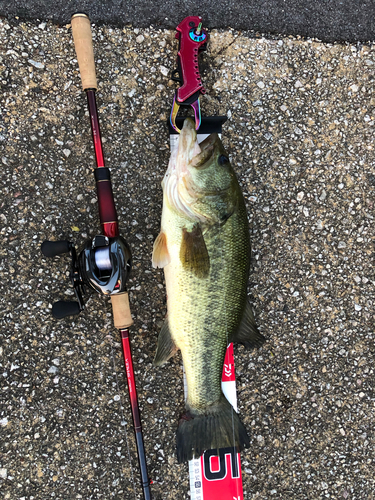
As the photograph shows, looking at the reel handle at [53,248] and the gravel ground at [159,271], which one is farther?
the gravel ground at [159,271]

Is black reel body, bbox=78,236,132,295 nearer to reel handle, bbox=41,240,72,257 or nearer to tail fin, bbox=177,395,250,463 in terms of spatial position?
reel handle, bbox=41,240,72,257

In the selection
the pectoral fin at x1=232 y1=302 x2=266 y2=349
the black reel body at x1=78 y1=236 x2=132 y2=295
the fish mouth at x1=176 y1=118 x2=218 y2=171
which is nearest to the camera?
the black reel body at x1=78 y1=236 x2=132 y2=295

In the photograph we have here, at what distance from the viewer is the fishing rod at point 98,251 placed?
1.97m

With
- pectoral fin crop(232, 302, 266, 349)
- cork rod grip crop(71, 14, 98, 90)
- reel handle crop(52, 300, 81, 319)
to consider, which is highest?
cork rod grip crop(71, 14, 98, 90)

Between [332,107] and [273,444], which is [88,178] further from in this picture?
[273,444]

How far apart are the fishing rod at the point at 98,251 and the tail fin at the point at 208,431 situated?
41cm

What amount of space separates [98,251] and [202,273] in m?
0.67

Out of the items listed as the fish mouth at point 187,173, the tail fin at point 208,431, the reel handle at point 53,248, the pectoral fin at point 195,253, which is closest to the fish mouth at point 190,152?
the fish mouth at point 187,173

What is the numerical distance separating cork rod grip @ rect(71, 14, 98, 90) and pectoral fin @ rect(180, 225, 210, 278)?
3.85 ft

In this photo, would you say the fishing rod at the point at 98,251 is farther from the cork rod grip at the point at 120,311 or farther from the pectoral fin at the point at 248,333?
the pectoral fin at the point at 248,333

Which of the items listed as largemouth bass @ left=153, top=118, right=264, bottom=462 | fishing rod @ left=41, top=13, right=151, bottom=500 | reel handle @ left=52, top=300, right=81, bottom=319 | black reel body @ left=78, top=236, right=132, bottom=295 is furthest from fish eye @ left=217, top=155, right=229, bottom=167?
reel handle @ left=52, top=300, right=81, bottom=319

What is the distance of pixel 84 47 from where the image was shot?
2.07 meters

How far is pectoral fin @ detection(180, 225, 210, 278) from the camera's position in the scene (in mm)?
2033

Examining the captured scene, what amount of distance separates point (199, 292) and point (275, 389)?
3.95ft
